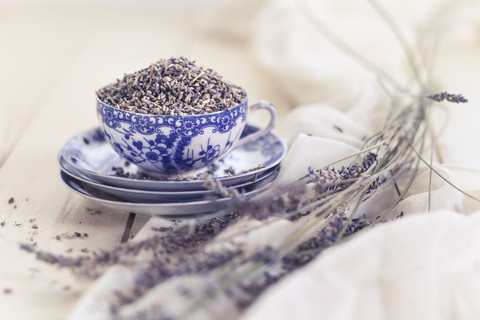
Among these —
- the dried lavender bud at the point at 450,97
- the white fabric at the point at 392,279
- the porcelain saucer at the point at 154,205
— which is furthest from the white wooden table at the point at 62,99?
the white fabric at the point at 392,279

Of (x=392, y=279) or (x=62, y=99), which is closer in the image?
(x=392, y=279)

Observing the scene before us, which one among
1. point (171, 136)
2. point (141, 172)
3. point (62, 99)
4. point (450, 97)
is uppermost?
point (450, 97)

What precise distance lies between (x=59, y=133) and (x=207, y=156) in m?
0.50

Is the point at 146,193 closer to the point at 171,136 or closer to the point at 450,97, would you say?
the point at 171,136

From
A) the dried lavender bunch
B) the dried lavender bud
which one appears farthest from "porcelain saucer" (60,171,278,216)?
the dried lavender bud

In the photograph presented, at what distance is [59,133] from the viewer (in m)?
1.23

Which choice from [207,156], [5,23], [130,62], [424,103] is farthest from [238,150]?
[5,23]

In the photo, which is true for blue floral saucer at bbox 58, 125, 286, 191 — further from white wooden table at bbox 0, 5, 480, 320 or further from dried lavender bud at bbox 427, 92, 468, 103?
dried lavender bud at bbox 427, 92, 468, 103

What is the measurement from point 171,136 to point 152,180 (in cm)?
8

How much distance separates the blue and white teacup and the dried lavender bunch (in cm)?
1

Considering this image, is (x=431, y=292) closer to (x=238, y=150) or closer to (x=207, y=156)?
(x=207, y=156)

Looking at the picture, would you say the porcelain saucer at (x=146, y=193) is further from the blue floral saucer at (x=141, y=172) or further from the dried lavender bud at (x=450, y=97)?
the dried lavender bud at (x=450, y=97)

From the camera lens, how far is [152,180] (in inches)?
31.0

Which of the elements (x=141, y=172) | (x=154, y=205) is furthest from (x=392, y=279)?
(x=141, y=172)
